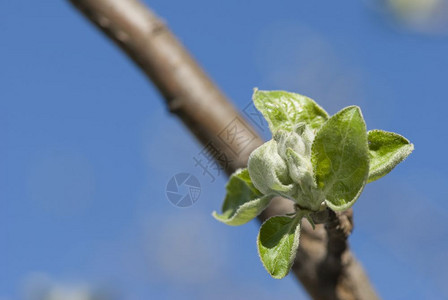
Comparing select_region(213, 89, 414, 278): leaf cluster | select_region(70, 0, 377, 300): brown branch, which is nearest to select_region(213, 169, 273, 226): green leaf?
Answer: select_region(213, 89, 414, 278): leaf cluster

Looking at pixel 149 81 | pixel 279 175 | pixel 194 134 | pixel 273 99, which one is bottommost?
pixel 279 175

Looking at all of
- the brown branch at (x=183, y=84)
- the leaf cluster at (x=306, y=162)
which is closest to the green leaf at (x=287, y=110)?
the leaf cluster at (x=306, y=162)

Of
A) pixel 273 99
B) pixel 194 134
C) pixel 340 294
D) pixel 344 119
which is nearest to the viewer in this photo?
pixel 344 119

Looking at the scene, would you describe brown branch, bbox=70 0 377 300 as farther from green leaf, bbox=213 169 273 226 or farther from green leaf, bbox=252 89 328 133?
green leaf, bbox=252 89 328 133

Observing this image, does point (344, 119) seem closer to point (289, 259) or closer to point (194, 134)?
point (289, 259)

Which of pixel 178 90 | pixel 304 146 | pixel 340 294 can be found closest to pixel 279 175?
pixel 304 146

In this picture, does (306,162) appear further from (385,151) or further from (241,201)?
(241,201)
